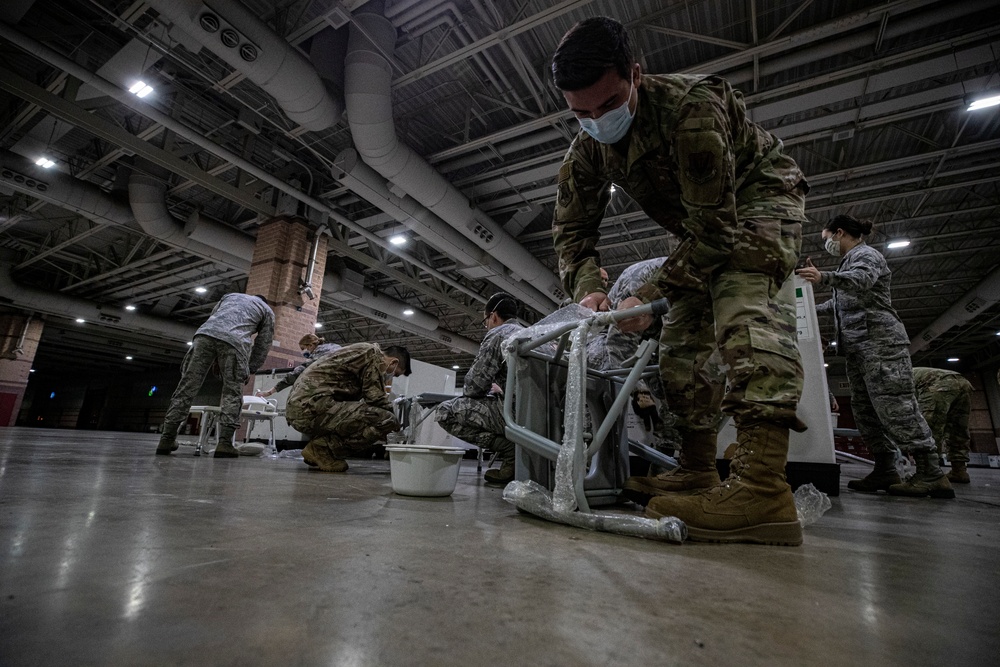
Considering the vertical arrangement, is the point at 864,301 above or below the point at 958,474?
above

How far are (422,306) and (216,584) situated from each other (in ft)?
42.3

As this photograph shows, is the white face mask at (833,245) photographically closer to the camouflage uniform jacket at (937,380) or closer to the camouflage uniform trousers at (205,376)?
the camouflage uniform jacket at (937,380)

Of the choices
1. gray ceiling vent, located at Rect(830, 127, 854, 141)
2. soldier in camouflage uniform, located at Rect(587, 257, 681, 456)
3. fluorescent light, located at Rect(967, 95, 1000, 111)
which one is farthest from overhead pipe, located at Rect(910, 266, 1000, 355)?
soldier in camouflage uniform, located at Rect(587, 257, 681, 456)

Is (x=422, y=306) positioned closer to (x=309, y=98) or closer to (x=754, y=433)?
(x=309, y=98)

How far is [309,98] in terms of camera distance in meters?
4.71

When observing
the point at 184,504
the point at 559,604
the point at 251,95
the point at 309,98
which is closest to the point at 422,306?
the point at 251,95

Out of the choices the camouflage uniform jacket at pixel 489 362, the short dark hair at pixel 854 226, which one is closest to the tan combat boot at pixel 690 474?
the camouflage uniform jacket at pixel 489 362

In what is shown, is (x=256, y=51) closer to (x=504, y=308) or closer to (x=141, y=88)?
(x=141, y=88)

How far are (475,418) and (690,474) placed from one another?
5.09 feet

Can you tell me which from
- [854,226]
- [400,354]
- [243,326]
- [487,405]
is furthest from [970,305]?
[243,326]

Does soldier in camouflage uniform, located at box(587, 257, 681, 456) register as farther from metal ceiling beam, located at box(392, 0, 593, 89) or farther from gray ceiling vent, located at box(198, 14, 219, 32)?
gray ceiling vent, located at box(198, 14, 219, 32)

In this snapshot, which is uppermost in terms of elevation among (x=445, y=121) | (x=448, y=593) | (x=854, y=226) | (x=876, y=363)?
(x=445, y=121)

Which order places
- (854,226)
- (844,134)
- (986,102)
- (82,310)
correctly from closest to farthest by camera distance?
(854,226)
(986,102)
(844,134)
(82,310)

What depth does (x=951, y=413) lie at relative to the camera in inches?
171
